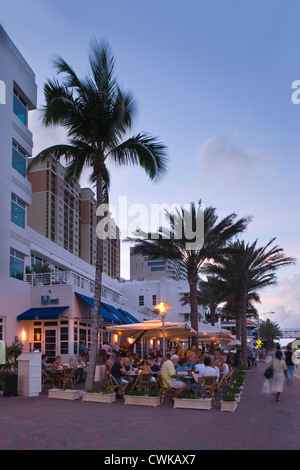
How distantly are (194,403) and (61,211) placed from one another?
378 feet

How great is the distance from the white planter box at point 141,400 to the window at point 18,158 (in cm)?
1754

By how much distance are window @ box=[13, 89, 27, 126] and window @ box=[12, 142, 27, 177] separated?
6.59 ft

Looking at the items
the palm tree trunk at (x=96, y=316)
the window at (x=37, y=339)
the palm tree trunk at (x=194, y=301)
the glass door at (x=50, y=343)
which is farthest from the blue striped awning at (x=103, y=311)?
the palm tree trunk at (x=96, y=316)

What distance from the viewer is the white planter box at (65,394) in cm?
1274

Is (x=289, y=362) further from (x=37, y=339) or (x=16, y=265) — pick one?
(x=16, y=265)

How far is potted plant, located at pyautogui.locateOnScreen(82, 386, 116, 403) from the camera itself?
40.2 feet

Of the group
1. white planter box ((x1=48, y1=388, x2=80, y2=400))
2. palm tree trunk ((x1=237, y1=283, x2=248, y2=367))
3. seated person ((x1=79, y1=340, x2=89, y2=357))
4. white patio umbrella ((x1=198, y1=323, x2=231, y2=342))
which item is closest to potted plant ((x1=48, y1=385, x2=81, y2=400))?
white planter box ((x1=48, y1=388, x2=80, y2=400))

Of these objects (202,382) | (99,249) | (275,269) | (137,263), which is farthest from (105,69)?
(137,263)

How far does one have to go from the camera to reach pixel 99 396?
12359mm

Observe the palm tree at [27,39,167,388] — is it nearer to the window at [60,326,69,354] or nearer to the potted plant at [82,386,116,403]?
the potted plant at [82,386,116,403]

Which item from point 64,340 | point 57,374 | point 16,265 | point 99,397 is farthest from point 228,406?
point 16,265

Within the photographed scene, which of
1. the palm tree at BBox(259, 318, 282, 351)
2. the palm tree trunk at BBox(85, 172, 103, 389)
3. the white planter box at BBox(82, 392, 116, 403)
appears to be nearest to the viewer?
the white planter box at BBox(82, 392, 116, 403)

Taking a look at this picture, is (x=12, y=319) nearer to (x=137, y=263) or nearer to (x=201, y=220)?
(x=201, y=220)

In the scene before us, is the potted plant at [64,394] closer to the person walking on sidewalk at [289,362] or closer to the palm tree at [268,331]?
the person walking on sidewalk at [289,362]
